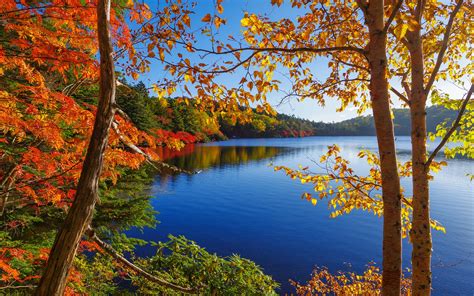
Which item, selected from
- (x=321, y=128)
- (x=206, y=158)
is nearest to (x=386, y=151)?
(x=206, y=158)

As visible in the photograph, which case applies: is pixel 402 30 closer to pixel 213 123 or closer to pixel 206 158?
pixel 213 123

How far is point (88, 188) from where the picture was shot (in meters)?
1.68

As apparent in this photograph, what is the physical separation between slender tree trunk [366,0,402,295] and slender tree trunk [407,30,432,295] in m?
1.27

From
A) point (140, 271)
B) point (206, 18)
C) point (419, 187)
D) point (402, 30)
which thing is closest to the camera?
point (140, 271)

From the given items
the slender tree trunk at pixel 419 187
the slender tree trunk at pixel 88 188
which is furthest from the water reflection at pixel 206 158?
the slender tree trunk at pixel 88 188

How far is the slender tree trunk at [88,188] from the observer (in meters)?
1.63

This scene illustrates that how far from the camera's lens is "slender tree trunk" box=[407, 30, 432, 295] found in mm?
3369

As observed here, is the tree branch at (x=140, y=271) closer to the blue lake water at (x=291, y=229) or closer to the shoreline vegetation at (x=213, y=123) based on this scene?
the shoreline vegetation at (x=213, y=123)

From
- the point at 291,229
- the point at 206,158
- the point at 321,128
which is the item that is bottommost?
the point at 291,229

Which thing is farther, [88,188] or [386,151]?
[386,151]

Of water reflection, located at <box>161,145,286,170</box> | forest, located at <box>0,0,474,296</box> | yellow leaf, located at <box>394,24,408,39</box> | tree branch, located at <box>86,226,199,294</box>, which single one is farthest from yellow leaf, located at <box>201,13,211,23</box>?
water reflection, located at <box>161,145,286,170</box>

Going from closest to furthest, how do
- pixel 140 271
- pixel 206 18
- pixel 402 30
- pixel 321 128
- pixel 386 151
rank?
pixel 140 271, pixel 402 30, pixel 386 151, pixel 206 18, pixel 321 128

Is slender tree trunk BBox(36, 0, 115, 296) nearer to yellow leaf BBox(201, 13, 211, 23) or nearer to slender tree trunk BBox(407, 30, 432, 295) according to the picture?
yellow leaf BBox(201, 13, 211, 23)

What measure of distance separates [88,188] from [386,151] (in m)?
2.35
